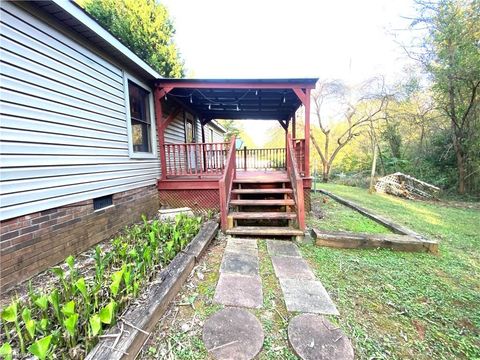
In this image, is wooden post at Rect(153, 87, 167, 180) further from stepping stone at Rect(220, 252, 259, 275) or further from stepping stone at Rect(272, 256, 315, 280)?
stepping stone at Rect(272, 256, 315, 280)

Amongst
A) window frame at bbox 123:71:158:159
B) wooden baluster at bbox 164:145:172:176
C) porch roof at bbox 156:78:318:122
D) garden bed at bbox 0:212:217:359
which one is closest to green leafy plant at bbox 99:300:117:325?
garden bed at bbox 0:212:217:359

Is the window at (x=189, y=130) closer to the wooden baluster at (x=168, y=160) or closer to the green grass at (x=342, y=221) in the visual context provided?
the wooden baluster at (x=168, y=160)

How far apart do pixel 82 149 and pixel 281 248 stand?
321 cm

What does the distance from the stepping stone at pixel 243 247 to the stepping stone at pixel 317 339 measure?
4.36 feet

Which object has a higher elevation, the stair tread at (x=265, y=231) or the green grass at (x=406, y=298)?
the stair tread at (x=265, y=231)

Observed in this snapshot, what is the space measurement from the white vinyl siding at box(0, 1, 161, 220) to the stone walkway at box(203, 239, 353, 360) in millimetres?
2253

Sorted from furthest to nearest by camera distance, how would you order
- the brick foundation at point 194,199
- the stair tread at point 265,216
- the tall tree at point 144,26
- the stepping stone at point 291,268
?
the tall tree at point 144,26 < the brick foundation at point 194,199 < the stair tread at point 265,216 < the stepping stone at point 291,268

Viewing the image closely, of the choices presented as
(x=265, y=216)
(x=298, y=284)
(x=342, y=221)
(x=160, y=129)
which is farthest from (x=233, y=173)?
(x=298, y=284)

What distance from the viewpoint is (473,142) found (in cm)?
819

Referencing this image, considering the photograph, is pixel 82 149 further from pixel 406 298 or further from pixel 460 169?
pixel 460 169

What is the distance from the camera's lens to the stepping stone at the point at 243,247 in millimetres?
3092

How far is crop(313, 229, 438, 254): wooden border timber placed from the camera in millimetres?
3109

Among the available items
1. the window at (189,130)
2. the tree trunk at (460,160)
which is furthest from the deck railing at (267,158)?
the tree trunk at (460,160)

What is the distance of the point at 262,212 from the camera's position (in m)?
4.20
